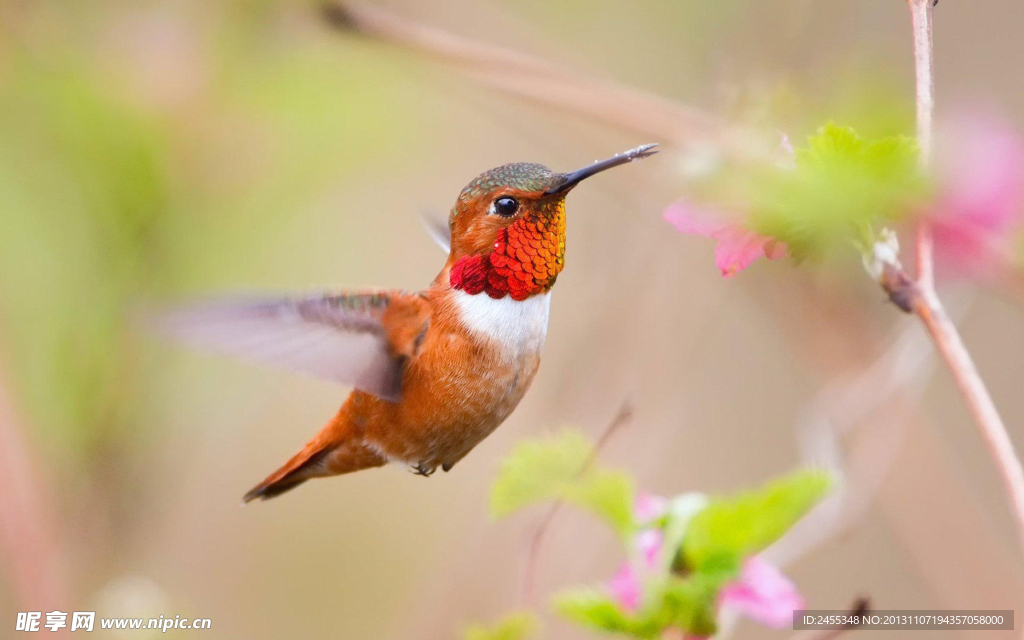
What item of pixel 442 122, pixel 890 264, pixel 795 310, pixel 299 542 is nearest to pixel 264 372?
pixel 442 122

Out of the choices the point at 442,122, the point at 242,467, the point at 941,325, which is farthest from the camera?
the point at 242,467

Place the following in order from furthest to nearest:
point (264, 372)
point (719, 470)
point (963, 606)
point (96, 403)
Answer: point (719, 470) < point (264, 372) < point (96, 403) < point (963, 606)

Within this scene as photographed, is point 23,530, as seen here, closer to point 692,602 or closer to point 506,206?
point 506,206

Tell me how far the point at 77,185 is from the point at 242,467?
1.42 m

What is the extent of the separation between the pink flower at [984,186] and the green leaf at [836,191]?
0.47 m

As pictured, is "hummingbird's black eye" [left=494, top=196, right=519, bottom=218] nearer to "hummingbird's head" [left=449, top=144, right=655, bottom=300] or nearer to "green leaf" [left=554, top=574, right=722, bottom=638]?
"hummingbird's head" [left=449, top=144, right=655, bottom=300]

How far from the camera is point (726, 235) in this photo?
3.06ft

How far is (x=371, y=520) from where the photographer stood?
3.09 metres

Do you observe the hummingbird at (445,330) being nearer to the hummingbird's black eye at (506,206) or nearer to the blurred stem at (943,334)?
the hummingbird's black eye at (506,206)

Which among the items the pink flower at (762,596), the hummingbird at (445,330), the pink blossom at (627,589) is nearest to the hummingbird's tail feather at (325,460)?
the hummingbird at (445,330)

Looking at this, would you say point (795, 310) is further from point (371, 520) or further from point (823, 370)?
point (371, 520)

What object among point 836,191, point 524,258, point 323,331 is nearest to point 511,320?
point 524,258

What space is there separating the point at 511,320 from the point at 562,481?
24cm

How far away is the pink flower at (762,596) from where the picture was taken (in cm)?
111
